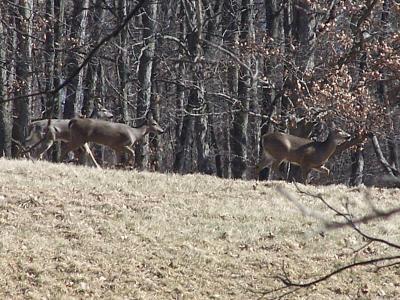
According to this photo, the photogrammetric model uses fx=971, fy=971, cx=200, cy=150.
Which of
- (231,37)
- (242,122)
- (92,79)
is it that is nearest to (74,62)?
(92,79)

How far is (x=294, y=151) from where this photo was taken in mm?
19125

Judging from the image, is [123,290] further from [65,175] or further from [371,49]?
[371,49]

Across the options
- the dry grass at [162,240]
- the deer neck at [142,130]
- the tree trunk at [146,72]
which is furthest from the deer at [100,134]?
the dry grass at [162,240]

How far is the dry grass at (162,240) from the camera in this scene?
11258 mm

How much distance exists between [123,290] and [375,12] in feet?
46.0

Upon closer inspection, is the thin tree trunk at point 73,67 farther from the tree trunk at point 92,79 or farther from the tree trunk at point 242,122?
the tree trunk at point 242,122

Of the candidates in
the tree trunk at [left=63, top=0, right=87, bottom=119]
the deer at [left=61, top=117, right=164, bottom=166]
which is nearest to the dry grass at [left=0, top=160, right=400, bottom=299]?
the deer at [left=61, top=117, right=164, bottom=166]

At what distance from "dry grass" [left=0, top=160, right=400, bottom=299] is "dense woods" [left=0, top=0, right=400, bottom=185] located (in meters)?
3.83

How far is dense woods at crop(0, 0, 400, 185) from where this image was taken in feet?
71.5

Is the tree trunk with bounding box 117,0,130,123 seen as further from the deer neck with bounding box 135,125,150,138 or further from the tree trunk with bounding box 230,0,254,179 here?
the deer neck with bounding box 135,125,150,138

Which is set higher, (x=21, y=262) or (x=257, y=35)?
(x=257, y=35)

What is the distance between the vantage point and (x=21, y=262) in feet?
37.6

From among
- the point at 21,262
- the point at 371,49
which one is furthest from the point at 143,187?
the point at 371,49

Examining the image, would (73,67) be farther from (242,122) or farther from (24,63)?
(242,122)
